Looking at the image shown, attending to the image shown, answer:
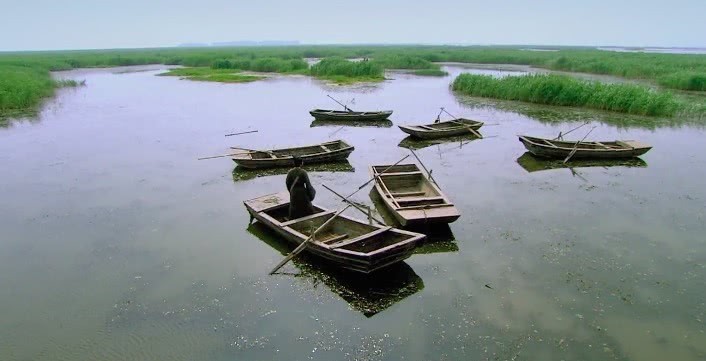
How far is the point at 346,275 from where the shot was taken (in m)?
7.45

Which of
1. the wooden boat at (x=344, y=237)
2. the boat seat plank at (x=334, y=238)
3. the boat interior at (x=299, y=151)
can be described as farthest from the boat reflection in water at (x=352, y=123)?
the boat seat plank at (x=334, y=238)

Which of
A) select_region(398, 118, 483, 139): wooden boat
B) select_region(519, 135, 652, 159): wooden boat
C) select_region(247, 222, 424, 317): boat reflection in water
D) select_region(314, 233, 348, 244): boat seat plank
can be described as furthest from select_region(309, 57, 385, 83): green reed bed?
select_region(247, 222, 424, 317): boat reflection in water

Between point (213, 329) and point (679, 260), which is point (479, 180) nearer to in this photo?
point (679, 260)

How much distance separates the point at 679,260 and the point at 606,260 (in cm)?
123

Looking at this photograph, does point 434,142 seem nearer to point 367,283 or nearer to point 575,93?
point 575,93

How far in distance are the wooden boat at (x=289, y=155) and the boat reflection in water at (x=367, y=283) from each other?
5523 millimetres

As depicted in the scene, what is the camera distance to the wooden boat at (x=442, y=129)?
17.0 m

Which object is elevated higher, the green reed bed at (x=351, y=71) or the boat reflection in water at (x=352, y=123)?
the green reed bed at (x=351, y=71)

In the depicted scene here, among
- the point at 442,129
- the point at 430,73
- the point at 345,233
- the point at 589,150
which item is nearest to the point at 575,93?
the point at 442,129

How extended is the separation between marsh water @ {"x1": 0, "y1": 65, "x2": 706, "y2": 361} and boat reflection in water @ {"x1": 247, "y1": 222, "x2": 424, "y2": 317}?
3 cm

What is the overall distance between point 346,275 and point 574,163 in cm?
942

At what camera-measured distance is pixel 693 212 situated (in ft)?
32.7

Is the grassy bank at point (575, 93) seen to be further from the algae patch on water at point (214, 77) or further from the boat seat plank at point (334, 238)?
the algae patch on water at point (214, 77)

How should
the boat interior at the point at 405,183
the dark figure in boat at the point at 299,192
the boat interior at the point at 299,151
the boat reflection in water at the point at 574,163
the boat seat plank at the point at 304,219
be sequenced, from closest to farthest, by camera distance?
1. the boat seat plank at the point at 304,219
2. the dark figure in boat at the point at 299,192
3. the boat interior at the point at 405,183
4. the boat reflection in water at the point at 574,163
5. the boat interior at the point at 299,151
